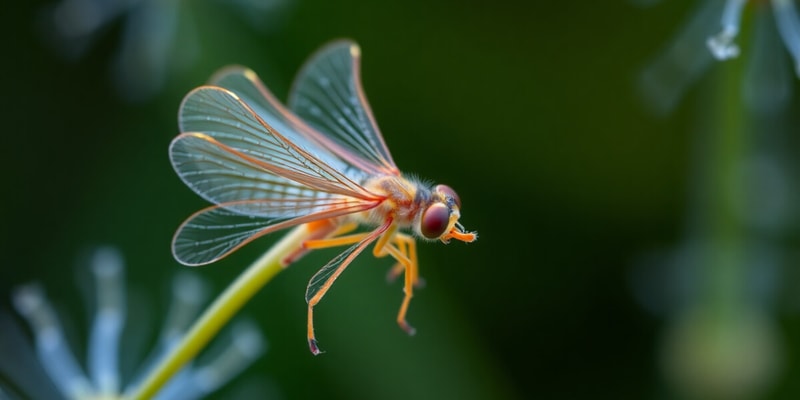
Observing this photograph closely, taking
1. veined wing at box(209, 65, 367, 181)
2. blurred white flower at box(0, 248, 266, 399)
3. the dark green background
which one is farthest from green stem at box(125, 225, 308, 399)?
the dark green background

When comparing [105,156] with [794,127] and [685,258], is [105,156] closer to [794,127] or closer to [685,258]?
[685,258]

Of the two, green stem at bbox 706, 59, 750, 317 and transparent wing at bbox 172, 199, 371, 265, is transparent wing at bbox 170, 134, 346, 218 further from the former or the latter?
green stem at bbox 706, 59, 750, 317

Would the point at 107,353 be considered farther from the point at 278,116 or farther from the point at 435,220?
the point at 435,220

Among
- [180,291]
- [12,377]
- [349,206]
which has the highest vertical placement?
[349,206]

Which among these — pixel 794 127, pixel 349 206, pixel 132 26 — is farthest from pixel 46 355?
pixel 794 127

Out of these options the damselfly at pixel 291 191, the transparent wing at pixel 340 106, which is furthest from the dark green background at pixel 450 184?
the damselfly at pixel 291 191

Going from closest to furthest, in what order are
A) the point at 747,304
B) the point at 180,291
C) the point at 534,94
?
the point at 180,291, the point at 747,304, the point at 534,94

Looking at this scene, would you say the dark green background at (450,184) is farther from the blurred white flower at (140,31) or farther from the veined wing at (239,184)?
the veined wing at (239,184)
